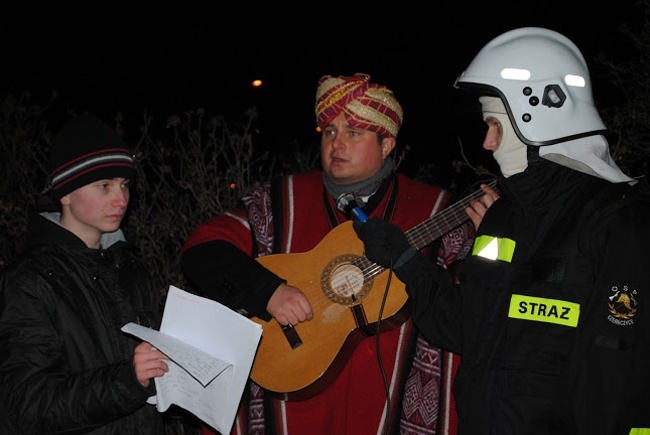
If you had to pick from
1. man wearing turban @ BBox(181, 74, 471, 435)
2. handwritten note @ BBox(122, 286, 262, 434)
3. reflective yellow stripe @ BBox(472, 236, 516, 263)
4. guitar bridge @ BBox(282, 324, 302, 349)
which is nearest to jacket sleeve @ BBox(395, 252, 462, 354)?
reflective yellow stripe @ BBox(472, 236, 516, 263)

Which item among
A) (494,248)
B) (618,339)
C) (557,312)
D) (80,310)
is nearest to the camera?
(618,339)

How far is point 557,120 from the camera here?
2.40 meters

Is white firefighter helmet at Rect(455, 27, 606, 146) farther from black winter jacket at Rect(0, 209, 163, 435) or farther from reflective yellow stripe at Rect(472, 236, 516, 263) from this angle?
black winter jacket at Rect(0, 209, 163, 435)

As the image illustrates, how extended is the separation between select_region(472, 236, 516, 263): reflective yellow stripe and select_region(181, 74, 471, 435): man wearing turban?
728 mm

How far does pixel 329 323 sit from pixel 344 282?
20cm

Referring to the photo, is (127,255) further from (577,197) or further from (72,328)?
(577,197)

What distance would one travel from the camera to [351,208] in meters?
3.13

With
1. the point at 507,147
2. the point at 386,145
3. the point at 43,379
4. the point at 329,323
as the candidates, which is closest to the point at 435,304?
the point at 507,147

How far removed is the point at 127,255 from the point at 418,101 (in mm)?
9405

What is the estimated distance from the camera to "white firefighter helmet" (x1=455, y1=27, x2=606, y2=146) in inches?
94.3

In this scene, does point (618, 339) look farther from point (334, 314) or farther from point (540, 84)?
point (334, 314)

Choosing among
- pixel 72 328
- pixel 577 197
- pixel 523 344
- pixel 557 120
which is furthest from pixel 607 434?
pixel 72 328

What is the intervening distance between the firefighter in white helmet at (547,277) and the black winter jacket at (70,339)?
112 centimetres

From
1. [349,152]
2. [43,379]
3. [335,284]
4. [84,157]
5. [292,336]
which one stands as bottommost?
[43,379]
